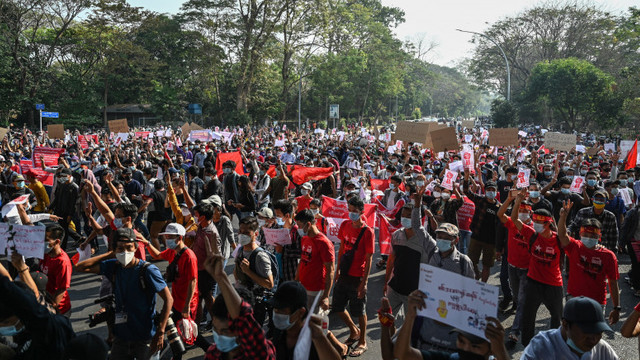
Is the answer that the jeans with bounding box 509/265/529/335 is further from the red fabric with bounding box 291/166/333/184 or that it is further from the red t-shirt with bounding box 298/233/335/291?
the red fabric with bounding box 291/166/333/184

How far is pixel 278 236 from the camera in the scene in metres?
5.38

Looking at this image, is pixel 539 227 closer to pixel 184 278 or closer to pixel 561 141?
pixel 184 278

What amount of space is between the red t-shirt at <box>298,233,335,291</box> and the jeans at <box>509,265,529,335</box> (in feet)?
7.49

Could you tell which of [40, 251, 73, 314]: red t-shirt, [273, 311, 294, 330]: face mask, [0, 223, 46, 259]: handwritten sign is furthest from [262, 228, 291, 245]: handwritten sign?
[273, 311, 294, 330]: face mask

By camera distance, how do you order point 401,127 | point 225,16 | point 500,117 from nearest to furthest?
point 401,127 → point 500,117 → point 225,16

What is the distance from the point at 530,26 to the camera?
4653 centimetres

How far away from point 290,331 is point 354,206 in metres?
2.61

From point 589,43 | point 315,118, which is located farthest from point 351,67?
point 589,43

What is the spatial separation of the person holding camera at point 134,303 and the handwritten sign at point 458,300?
2.18 metres

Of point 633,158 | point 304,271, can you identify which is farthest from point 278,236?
point 633,158

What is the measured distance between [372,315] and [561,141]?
11188mm

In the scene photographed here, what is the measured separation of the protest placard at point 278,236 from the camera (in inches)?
211

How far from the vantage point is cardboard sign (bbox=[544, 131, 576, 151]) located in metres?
14.6

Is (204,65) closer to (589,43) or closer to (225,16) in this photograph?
(225,16)
